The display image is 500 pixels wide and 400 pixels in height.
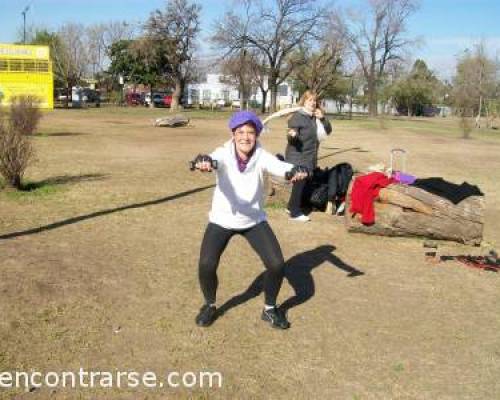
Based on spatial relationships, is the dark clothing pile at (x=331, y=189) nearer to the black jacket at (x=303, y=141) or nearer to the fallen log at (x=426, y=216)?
the black jacket at (x=303, y=141)

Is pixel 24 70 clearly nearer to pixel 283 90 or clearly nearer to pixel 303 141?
pixel 303 141

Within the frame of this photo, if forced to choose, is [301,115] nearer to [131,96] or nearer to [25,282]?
[25,282]

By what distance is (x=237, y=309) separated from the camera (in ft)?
15.3

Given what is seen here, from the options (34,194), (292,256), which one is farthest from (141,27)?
(292,256)

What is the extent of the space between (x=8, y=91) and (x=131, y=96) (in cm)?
3009

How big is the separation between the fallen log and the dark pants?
3.69 ft

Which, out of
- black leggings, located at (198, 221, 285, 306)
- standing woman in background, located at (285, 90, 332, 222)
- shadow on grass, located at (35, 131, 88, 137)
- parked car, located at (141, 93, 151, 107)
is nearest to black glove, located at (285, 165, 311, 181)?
black leggings, located at (198, 221, 285, 306)

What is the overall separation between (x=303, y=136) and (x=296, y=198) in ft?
2.90

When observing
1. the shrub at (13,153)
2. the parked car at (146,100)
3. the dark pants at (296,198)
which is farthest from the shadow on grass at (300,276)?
the parked car at (146,100)

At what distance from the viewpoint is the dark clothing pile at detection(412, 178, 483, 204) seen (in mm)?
7164

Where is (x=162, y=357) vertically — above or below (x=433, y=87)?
below

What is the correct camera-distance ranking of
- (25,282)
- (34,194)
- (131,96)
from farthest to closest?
1. (131,96)
2. (34,194)
3. (25,282)

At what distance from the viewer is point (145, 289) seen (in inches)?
197

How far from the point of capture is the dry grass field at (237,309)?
366 centimetres
